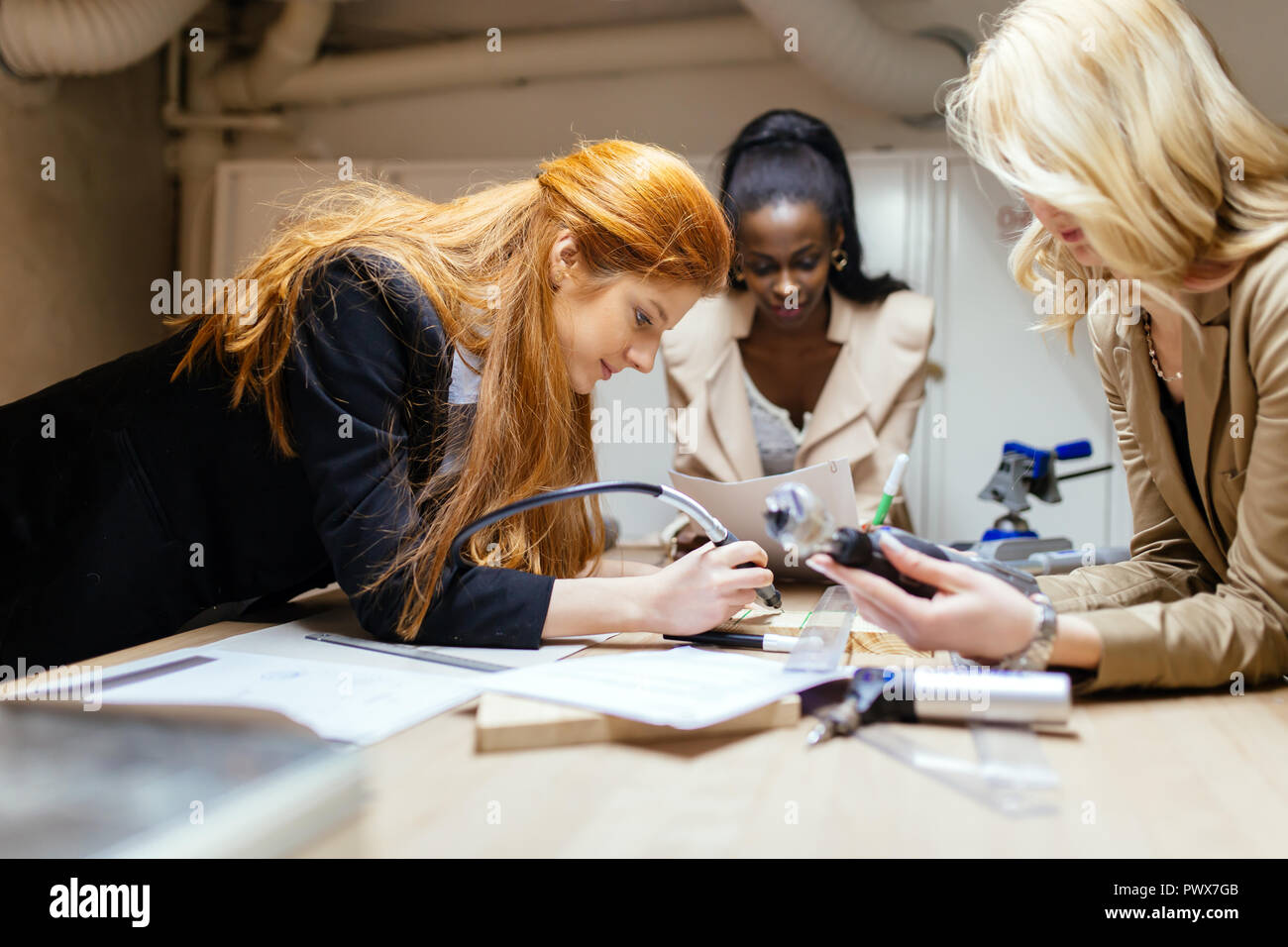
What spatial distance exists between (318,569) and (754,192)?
1.44 metres

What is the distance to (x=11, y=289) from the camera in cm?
265

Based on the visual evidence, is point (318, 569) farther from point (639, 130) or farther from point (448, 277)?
point (639, 130)

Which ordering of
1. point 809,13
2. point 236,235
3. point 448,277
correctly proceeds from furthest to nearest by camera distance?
point 236,235 < point 809,13 < point 448,277

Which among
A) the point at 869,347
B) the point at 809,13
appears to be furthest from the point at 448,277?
the point at 809,13

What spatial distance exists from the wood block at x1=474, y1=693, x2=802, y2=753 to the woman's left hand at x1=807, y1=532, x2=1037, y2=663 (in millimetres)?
128

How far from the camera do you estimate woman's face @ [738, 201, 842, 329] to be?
2197mm

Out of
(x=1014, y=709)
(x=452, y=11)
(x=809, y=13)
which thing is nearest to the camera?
(x=1014, y=709)

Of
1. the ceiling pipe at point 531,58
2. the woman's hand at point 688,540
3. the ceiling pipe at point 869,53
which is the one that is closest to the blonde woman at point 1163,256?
the woman's hand at point 688,540

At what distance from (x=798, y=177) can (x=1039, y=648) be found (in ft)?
5.44

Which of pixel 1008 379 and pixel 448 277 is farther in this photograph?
pixel 1008 379

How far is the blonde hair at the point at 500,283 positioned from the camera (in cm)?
109

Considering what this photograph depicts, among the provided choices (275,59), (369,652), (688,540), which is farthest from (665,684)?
(275,59)

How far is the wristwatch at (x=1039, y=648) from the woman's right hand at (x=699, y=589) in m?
0.29

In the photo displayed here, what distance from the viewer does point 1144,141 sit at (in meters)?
0.88
